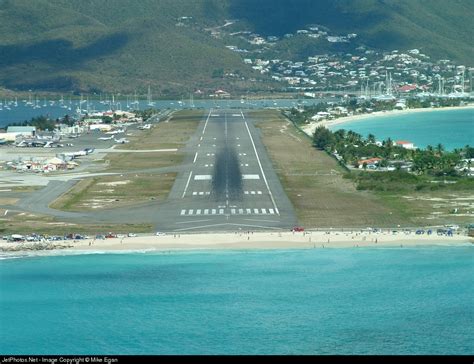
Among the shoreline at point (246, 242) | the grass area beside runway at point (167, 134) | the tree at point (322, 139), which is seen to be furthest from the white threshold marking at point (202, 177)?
the tree at point (322, 139)

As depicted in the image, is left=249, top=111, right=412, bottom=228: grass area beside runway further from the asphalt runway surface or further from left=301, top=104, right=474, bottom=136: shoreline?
left=301, top=104, right=474, bottom=136: shoreline

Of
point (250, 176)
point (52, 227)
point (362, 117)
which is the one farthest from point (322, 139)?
point (362, 117)

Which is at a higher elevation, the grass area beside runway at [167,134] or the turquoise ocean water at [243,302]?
the grass area beside runway at [167,134]

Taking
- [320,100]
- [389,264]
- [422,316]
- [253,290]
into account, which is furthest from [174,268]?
[320,100]

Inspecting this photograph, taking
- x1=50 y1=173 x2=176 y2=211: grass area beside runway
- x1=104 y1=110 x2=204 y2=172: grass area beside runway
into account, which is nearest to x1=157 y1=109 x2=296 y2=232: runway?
x1=50 y1=173 x2=176 y2=211: grass area beside runway

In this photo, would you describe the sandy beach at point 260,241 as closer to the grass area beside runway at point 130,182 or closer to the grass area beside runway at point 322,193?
the grass area beside runway at point 322,193
